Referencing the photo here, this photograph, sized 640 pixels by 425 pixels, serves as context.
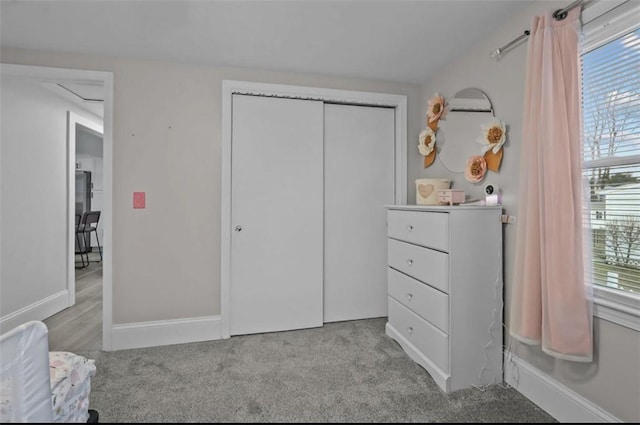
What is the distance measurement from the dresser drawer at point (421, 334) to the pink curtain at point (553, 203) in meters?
0.43

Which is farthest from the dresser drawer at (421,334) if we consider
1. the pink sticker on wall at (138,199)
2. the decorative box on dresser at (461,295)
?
the pink sticker on wall at (138,199)

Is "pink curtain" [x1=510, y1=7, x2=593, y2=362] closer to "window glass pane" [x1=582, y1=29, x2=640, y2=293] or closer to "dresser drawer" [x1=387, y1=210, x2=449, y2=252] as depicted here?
"window glass pane" [x1=582, y1=29, x2=640, y2=293]

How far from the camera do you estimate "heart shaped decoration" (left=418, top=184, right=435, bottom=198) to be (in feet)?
7.96

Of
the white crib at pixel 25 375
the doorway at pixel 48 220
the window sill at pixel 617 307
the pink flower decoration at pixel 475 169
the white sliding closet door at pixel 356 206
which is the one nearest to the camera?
the white crib at pixel 25 375

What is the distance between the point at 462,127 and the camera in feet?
7.87

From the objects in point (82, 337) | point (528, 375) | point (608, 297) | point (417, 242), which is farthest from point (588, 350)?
point (82, 337)

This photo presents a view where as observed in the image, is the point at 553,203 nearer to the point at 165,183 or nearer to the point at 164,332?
the point at 165,183

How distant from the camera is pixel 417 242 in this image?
214 centimetres

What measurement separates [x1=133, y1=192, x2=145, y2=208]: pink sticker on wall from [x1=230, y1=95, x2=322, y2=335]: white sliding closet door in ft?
2.27

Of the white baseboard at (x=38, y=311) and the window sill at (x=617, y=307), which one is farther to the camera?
the white baseboard at (x=38, y=311)

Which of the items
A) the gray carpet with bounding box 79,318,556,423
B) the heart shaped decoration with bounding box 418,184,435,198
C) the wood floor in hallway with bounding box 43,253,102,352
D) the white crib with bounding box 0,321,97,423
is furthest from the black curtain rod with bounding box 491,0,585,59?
the wood floor in hallway with bounding box 43,253,102,352

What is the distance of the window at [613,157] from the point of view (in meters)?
1.40

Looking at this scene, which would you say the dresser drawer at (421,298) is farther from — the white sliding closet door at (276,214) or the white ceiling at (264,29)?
the white ceiling at (264,29)

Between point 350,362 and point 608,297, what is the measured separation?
1486mm
